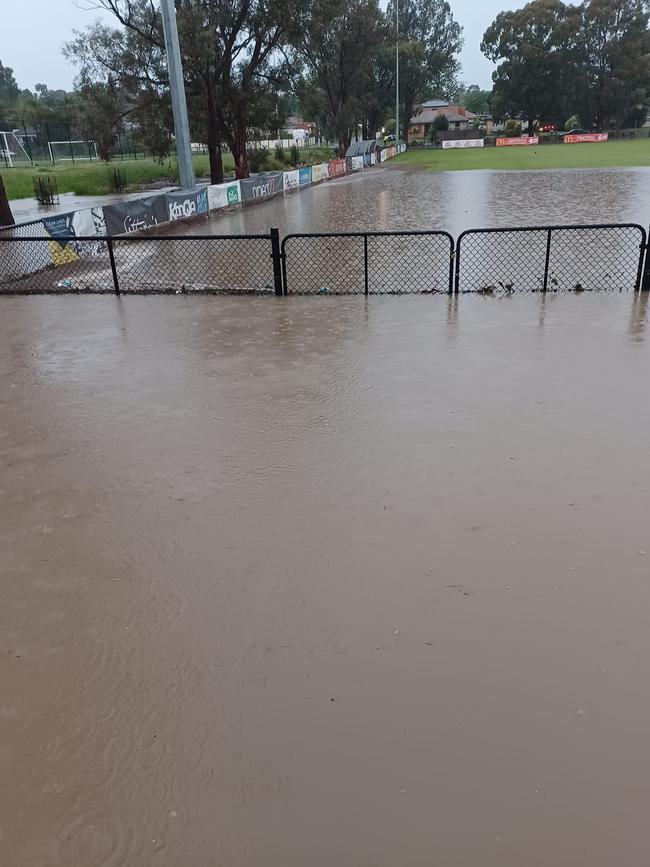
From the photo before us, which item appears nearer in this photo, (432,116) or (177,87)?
(177,87)

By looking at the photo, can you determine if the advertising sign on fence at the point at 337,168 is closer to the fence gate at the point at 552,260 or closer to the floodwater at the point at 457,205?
the floodwater at the point at 457,205

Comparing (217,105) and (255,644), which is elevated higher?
(217,105)

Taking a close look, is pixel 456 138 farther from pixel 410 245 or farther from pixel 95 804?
pixel 95 804

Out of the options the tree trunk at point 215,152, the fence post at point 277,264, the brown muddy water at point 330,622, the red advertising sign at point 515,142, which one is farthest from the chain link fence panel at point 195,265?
the red advertising sign at point 515,142

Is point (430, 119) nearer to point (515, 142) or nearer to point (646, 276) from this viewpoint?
point (515, 142)

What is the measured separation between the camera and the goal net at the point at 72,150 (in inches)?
2307

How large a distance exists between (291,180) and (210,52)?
25.5ft

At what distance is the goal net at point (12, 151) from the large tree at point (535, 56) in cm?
6259

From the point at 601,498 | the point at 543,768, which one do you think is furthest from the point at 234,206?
the point at 543,768

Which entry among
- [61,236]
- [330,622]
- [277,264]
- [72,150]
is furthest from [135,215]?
[72,150]

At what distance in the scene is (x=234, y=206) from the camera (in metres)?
26.3

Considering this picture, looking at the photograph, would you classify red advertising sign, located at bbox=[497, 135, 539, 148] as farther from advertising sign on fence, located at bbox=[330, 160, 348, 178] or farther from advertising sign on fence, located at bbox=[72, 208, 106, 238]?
advertising sign on fence, located at bbox=[72, 208, 106, 238]

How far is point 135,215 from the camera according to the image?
18312mm

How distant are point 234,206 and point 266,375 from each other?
2148cm
